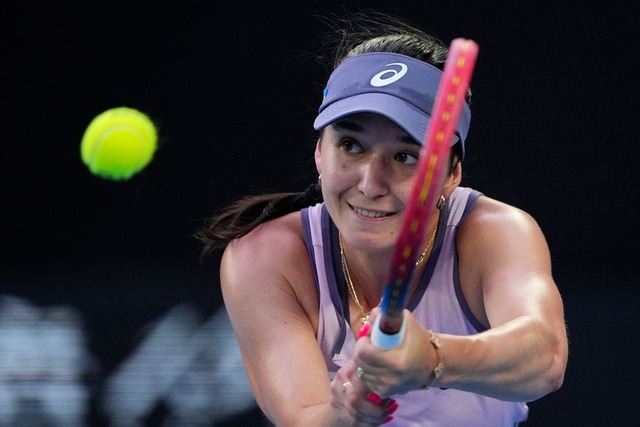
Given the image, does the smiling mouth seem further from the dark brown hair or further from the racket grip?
the racket grip

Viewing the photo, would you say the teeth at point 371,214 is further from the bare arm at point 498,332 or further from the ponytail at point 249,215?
the ponytail at point 249,215

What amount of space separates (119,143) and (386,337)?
2182 millimetres

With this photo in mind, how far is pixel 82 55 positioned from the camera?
134 inches

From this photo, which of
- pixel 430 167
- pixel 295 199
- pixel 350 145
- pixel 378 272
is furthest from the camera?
pixel 295 199

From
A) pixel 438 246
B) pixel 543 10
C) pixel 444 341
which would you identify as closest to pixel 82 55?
pixel 543 10

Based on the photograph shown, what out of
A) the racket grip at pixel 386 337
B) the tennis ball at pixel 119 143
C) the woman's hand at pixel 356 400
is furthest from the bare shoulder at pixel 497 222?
the tennis ball at pixel 119 143

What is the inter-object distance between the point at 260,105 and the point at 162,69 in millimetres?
334

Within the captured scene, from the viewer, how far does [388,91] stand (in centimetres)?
188

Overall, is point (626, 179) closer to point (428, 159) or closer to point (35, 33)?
point (35, 33)

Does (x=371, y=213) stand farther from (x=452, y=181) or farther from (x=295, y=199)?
(x=295, y=199)

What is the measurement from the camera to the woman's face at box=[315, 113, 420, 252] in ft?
6.17

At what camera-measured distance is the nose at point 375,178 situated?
1.88 m

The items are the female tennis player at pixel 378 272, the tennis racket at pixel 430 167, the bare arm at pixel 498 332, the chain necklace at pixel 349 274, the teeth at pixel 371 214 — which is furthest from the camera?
the chain necklace at pixel 349 274

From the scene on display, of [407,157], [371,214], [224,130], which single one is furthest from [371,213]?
[224,130]
